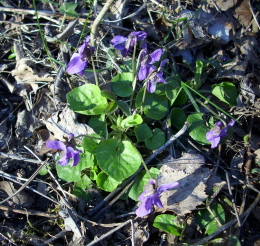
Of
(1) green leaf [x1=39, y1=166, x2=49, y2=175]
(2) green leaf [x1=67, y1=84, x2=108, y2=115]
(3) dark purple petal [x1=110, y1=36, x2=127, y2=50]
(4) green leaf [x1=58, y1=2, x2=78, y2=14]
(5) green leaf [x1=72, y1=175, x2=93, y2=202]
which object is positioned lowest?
(5) green leaf [x1=72, y1=175, x2=93, y2=202]

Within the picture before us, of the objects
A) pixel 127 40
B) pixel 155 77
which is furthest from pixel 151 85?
pixel 127 40

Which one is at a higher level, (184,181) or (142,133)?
(142,133)

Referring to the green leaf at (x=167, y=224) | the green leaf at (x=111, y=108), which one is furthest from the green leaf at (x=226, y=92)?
the green leaf at (x=167, y=224)

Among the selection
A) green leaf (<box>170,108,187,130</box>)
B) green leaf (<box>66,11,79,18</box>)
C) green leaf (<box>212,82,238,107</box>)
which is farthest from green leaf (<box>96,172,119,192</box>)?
green leaf (<box>66,11,79,18</box>)

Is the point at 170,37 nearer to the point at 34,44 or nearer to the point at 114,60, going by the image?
the point at 114,60

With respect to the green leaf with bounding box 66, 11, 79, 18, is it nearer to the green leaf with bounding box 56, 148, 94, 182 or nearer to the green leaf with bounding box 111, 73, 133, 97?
the green leaf with bounding box 111, 73, 133, 97

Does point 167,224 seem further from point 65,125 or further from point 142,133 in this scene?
point 65,125
